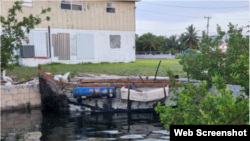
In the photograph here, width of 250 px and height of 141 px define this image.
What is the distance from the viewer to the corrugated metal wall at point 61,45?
21.4m

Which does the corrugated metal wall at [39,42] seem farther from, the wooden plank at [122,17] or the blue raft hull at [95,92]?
the blue raft hull at [95,92]

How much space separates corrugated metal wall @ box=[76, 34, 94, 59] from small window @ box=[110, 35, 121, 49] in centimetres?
181

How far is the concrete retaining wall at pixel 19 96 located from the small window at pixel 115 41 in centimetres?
1252

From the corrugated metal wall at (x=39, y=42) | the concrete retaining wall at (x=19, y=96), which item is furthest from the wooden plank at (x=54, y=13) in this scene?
the concrete retaining wall at (x=19, y=96)

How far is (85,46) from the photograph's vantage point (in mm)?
22750

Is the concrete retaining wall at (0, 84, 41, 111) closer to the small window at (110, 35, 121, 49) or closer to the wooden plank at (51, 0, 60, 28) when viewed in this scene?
the wooden plank at (51, 0, 60, 28)

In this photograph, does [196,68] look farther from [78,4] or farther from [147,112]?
[78,4]

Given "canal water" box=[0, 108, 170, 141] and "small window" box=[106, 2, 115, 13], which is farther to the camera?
"small window" box=[106, 2, 115, 13]

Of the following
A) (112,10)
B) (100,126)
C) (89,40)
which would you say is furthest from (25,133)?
(112,10)

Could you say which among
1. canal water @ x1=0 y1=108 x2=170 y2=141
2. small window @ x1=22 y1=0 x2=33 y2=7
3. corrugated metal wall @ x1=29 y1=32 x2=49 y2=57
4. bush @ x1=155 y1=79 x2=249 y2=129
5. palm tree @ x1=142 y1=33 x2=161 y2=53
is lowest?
canal water @ x1=0 y1=108 x2=170 y2=141

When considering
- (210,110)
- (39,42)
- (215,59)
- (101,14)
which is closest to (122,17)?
(101,14)

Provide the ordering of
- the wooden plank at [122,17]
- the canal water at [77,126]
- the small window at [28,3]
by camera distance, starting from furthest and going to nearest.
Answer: the wooden plank at [122,17] → the small window at [28,3] → the canal water at [77,126]

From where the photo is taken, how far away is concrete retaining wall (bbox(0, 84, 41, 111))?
11555 mm

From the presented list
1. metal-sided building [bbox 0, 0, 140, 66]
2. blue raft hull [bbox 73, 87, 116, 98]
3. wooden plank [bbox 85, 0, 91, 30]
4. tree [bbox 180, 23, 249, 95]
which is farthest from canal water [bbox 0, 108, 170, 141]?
wooden plank [bbox 85, 0, 91, 30]
